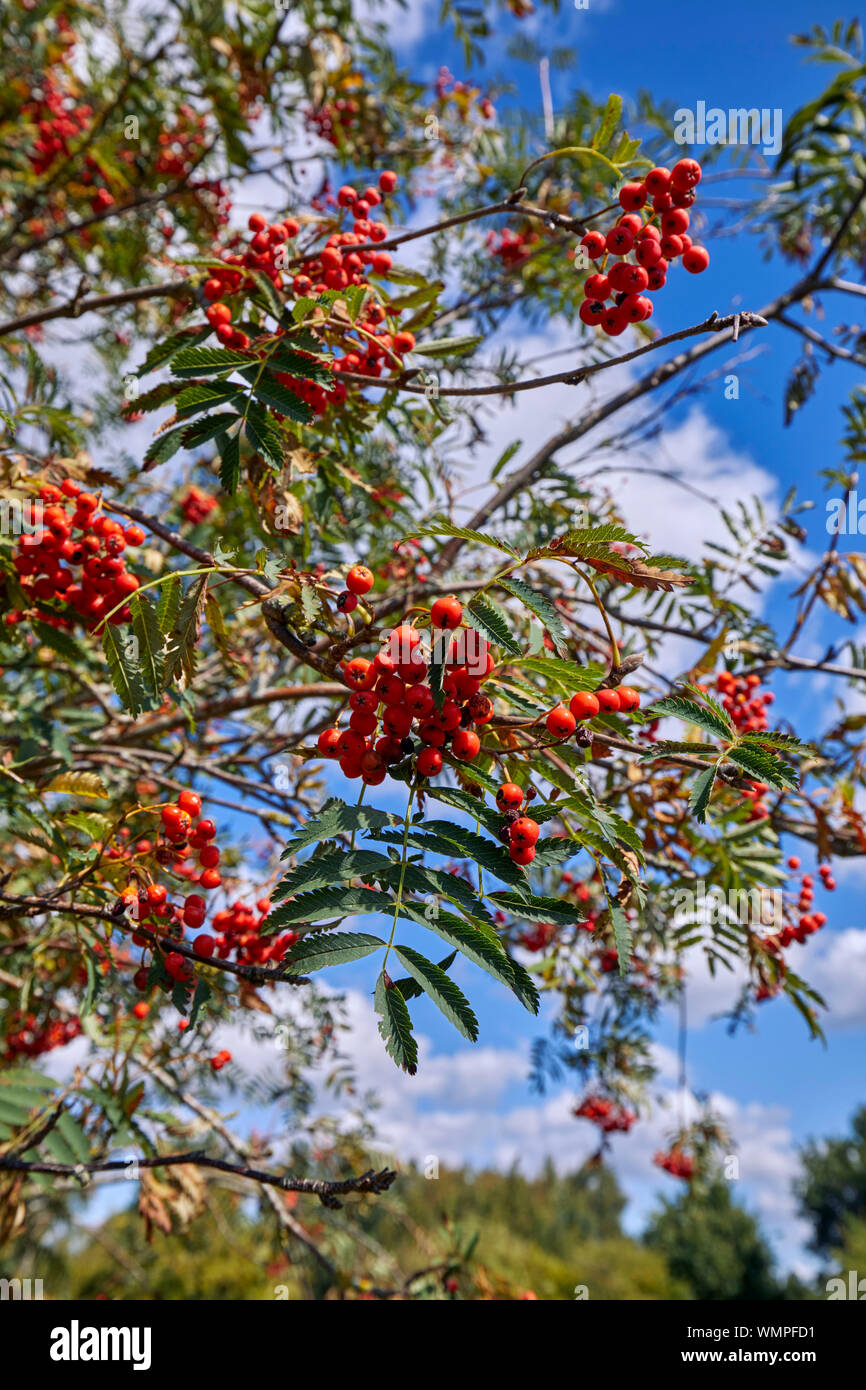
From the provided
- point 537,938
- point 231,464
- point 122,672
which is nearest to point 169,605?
point 122,672

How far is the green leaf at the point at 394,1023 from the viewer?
1.33m

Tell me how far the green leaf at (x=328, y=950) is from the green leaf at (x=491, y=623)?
1.73 feet

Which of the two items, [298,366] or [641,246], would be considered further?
[298,366]

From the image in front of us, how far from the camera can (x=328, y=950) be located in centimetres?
140

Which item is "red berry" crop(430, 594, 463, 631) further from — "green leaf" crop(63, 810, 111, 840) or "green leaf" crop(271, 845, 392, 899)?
"green leaf" crop(63, 810, 111, 840)

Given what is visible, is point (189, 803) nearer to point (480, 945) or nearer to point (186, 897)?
point (186, 897)

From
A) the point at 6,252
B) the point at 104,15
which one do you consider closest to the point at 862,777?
the point at 6,252

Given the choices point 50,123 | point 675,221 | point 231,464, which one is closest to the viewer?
point 675,221

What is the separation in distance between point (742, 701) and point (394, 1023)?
83.8 inches

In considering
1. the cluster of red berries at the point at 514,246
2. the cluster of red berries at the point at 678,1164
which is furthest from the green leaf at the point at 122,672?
the cluster of red berries at the point at 678,1164

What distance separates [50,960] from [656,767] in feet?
7.88

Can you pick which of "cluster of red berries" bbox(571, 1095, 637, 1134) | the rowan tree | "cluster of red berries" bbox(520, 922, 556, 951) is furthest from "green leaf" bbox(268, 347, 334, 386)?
"cluster of red berries" bbox(571, 1095, 637, 1134)

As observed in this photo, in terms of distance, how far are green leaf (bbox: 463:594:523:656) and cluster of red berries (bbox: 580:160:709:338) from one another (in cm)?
67
